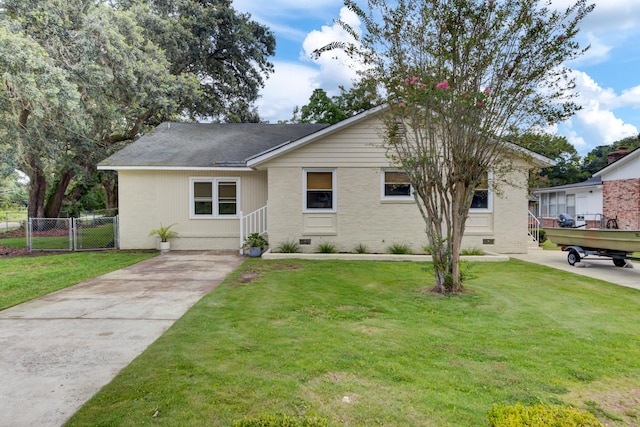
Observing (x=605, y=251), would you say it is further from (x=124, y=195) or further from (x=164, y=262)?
(x=124, y=195)

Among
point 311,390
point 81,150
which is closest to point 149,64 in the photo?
point 81,150

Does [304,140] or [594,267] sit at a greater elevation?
[304,140]

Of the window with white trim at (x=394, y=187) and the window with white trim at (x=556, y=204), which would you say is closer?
the window with white trim at (x=394, y=187)

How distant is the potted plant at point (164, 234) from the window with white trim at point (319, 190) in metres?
4.95

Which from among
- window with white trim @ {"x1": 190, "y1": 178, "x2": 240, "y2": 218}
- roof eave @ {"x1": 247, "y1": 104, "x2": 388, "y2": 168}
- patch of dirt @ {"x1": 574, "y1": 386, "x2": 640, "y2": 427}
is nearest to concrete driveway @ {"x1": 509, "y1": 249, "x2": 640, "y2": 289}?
patch of dirt @ {"x1": 574, "y1": 386, "x2": 640, "y2": 427}

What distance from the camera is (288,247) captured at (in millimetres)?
11008

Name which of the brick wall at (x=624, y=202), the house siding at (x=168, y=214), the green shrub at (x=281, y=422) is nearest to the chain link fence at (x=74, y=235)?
the house siding at (x=168, y=214)

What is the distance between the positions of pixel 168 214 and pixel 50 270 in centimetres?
416

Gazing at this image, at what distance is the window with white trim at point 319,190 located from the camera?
1120cm

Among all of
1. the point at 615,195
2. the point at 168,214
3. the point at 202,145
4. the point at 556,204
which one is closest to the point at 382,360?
the point at 168,214

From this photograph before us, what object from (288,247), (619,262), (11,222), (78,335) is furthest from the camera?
(11,222)

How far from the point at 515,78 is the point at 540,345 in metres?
4.13

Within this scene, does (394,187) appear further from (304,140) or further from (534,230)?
(534,230)

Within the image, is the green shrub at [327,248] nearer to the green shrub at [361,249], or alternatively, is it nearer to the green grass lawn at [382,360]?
the green shrub at [361,249]
